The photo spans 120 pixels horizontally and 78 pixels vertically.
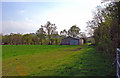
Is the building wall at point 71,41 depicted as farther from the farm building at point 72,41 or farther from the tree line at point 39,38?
the tree line at point 39,38

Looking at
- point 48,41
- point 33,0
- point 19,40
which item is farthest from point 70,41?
point 33,0

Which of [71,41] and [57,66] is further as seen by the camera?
[71,41]

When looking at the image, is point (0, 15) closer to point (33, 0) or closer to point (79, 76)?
point (33, 0)

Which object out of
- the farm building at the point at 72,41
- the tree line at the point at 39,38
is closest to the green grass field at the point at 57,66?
the farm building at the point at 72,41

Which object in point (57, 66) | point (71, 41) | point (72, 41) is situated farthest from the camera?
point (71, 41)

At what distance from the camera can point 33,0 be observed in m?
7.72

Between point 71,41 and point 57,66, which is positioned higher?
point 71,41

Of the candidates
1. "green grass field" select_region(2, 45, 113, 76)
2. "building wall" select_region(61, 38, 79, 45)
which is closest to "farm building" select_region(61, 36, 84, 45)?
"building wall" select_region(61, 38, 79, 45)

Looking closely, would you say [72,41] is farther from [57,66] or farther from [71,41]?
[57,66]

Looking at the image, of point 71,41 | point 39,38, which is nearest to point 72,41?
point 71,41

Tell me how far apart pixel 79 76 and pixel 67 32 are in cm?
5521

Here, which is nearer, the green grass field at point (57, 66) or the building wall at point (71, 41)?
the green grass field at point (57, 66)

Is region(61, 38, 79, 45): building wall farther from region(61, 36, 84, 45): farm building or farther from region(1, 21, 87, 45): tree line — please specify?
region(1, 21, 87, 45): tree line

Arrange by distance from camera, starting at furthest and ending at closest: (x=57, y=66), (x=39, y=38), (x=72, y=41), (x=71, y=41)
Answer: (x=39, y=38) < (x=71, y=41) < (x=72, y=41) < (x=57, y=66)
